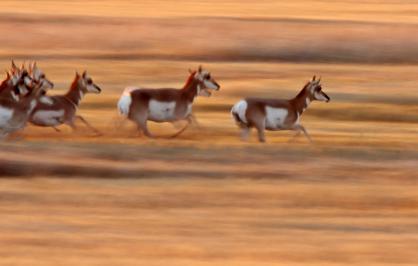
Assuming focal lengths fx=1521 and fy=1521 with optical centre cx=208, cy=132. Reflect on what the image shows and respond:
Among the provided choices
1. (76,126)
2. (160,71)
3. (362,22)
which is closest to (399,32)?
(362,22)

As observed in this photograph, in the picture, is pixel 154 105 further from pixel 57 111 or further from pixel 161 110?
pixel 57 111

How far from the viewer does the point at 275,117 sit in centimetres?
2614

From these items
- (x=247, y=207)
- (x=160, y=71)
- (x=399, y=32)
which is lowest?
(x=247, y=207)

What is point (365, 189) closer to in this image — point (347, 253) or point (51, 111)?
point (347, 253)

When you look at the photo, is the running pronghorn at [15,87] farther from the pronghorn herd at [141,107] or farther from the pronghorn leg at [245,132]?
the pronghorn leg at [245,132]

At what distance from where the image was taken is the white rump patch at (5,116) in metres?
25.3

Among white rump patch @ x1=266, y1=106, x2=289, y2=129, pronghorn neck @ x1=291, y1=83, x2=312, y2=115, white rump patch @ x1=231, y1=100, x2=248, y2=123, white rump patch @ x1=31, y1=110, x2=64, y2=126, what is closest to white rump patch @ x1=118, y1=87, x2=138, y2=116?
white rump patch @ x1=31, y1=110, x2=64, y2=126

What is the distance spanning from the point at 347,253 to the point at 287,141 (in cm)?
1063

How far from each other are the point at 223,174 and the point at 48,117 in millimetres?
5294

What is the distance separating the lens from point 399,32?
47.2 metres

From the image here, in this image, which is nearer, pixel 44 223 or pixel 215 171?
pixel 44 223

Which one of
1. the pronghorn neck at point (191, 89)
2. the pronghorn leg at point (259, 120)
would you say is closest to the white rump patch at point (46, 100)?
the pronghorn neck at point (191, 89)

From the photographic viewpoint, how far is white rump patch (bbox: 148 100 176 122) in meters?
26.6

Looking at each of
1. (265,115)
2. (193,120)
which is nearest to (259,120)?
(265,115)
